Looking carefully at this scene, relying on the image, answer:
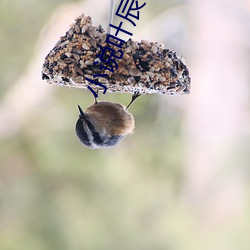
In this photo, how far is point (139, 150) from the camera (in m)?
3.16

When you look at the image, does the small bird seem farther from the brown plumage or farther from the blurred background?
the blurred background

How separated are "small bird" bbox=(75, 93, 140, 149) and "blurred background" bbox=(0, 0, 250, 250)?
158cm

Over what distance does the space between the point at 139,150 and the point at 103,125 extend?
1.95 meters

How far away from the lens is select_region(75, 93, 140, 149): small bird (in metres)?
1.20

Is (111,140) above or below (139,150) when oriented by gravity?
below

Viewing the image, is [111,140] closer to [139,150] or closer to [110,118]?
[110,118]

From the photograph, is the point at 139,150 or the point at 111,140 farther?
the point at 139,150

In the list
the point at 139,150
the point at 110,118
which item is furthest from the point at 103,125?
the point at 139,150

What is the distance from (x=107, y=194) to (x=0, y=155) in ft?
2.21

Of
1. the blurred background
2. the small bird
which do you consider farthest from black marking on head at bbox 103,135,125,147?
the blurred background

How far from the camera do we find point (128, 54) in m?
1.03

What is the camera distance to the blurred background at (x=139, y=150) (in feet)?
9.51

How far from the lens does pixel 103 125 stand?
1.23 meters

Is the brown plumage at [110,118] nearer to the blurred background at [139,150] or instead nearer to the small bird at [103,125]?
the small bird at [103,125]
